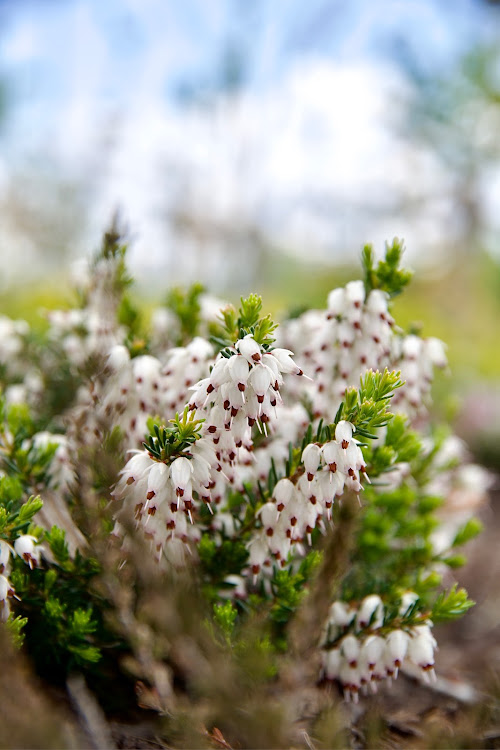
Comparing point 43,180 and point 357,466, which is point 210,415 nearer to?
point 357,466

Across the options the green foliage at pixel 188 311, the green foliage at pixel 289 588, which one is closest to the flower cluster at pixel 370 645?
the green foliage at pixel 289 588

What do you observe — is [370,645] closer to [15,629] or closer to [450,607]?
[450,607]

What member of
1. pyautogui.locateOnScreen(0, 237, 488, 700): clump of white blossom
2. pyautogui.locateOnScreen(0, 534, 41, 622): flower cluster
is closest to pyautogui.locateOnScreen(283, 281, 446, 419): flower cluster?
pyautogui.locateOnScreen(0, 237, 488, 700): clump of white blossom

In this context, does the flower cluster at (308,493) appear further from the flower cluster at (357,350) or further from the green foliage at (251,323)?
the flower cluster at (357,350)

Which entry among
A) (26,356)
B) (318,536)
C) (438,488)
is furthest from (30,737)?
(438,488)

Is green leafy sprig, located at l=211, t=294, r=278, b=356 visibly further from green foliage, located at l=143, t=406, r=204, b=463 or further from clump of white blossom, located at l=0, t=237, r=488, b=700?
green foliage, located at l=143, t=406, r=204, b=463
